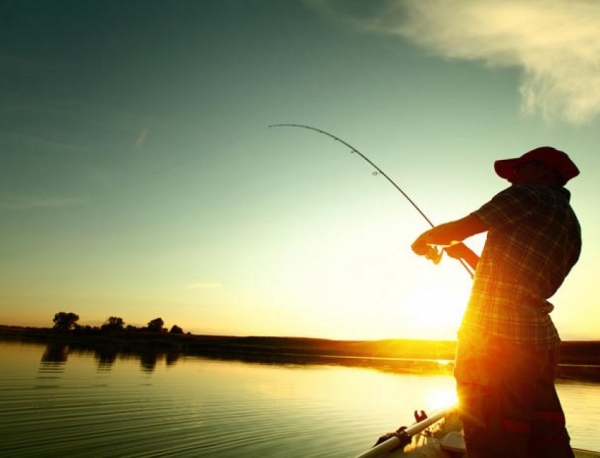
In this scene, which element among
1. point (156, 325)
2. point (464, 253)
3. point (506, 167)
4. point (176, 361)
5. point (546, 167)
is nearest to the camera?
point (546, 167)

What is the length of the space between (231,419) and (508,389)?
18729 millimetres

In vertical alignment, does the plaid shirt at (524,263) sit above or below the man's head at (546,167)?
below

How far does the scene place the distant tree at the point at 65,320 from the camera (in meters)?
180

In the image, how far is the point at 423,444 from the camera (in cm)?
622

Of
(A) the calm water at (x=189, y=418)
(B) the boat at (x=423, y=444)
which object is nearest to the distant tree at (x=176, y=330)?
(A) the calm water at (x=189, y=418)

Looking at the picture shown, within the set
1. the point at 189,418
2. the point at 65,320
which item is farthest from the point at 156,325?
the point at 189,418

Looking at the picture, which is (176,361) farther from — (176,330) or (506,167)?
(176,330)

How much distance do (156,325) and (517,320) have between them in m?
174

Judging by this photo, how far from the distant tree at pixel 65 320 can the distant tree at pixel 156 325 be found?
50834mm

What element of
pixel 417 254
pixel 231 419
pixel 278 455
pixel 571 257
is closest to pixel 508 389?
pixel 571 257

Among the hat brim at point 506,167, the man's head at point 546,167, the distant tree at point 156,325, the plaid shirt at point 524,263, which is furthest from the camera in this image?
the distant tree at point 156,325

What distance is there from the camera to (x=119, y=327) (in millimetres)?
166875

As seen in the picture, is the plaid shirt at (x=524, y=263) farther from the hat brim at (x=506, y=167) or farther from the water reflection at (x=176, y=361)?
the water reflection at (x=176, y=361)

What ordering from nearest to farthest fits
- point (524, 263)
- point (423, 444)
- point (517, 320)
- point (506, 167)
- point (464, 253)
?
point (517, 320) < point (524, 263) < point (506, 167) < point (464, 253) < point (423, 444)
